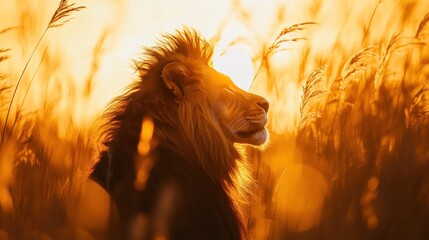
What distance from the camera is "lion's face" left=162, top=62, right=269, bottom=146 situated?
3006 mm

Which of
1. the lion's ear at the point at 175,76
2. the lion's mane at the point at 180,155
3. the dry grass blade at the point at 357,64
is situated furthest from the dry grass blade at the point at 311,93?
the lion's ear at the point at 175,76

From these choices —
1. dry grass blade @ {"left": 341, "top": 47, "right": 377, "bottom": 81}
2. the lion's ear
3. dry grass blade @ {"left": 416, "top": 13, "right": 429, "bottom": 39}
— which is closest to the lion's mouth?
the lion's ear

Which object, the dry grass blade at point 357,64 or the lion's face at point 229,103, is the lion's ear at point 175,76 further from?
the dry grass blade at point 357,64

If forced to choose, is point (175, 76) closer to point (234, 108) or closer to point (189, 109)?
point (189, 109)

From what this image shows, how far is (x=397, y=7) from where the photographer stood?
3.81m

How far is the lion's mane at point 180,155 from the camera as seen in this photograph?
7.82ft

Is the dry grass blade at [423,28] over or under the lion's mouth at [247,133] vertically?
over

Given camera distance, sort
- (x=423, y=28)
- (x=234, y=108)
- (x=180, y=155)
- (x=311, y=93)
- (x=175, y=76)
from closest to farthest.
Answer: (x=180, y=155) → (x=175, y=76) → (x=234, y=108) → (x=311, y=93) → (x=423, y=28)

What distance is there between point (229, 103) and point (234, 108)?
1.3 inches

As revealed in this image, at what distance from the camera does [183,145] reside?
274 cm

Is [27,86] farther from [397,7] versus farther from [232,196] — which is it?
[397,7]

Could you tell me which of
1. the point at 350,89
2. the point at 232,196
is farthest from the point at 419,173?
the point at 232,196

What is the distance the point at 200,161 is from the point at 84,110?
77 centimetres

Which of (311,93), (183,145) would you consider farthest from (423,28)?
(183,145)
